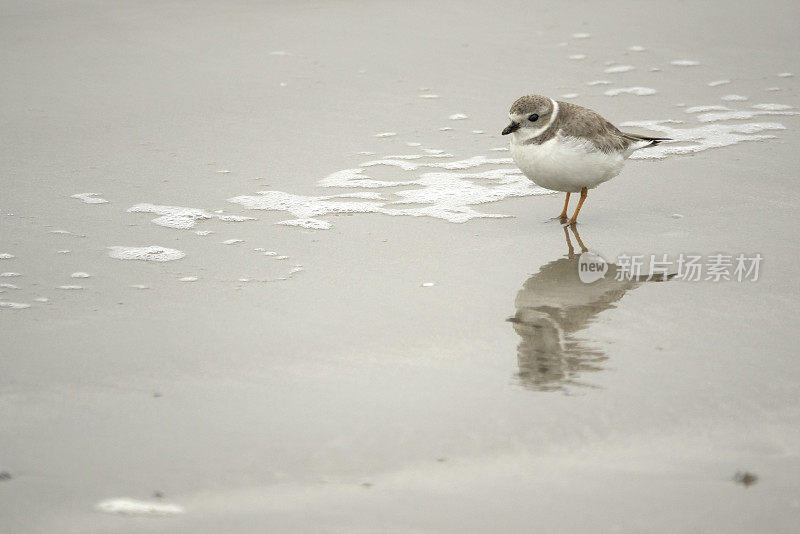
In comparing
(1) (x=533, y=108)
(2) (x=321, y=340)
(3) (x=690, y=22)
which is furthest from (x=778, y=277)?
(3) (x=690, y=22)

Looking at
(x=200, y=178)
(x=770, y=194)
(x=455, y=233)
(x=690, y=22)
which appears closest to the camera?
(x=455, y=233)

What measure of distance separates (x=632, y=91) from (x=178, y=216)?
14.5 ft

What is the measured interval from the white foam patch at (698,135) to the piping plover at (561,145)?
1.30 meters

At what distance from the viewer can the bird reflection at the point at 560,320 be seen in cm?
364

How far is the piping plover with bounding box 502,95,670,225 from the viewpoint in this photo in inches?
213

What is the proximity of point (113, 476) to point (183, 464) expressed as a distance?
0.72ft

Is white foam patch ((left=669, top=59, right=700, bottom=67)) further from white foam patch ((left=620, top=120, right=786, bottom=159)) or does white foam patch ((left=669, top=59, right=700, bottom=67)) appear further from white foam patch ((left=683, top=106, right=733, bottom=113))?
white foam patch ((left=620, top=120, right=786, bottom=159))

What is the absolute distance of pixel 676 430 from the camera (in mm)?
3217

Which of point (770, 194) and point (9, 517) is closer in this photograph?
point (9, 517)

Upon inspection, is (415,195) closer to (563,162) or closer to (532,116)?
(532,116)

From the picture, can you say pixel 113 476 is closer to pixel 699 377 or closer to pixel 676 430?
pixel 676 430

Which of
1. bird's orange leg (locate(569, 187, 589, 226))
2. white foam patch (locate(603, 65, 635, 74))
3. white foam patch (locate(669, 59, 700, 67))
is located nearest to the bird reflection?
bird's orange leg (locate(569, 187, 589, 226))

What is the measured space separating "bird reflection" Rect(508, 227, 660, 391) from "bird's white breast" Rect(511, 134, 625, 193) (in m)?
0.47

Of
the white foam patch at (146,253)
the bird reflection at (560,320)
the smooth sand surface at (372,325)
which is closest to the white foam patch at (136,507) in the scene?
the smooth sand surface at (372,325)
